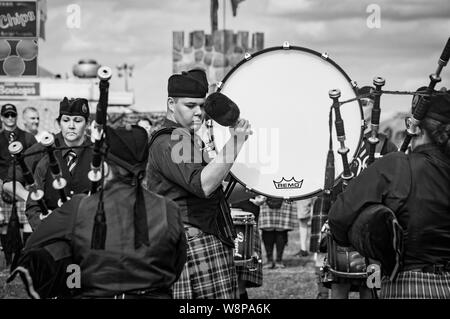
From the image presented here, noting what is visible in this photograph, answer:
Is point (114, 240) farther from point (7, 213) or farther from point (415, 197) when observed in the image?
point (7, 213)

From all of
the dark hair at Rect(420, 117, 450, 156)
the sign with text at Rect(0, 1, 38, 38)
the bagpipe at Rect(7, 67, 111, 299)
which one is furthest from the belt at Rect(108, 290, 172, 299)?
the sign with text at Rect(0, 1, 38, 38)

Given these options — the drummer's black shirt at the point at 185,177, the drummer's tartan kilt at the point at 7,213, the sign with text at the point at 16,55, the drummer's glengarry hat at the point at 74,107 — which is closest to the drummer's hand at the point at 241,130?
the drummer's black shirt at the point at 185,177

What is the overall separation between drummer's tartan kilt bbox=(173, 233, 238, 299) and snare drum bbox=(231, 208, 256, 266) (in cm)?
121

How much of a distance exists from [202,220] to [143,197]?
3.34 ft

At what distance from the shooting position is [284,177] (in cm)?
449

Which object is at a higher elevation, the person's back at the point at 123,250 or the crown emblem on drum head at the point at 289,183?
the crown emblem on drum head at the point at 289,183

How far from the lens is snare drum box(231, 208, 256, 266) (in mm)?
5684

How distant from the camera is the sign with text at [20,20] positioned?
8414mm

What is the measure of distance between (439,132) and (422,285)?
0.61 meters

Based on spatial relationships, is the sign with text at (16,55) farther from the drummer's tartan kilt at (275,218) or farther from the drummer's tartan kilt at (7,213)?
the drummer's tartan kilt at (275,218)

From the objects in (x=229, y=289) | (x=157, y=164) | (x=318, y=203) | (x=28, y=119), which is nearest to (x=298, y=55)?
(x=157, y=164)

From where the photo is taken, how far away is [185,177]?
13.4ft

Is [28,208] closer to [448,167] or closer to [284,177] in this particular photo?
[284,177]

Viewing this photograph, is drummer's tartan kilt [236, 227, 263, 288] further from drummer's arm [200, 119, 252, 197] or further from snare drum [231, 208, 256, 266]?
drummer's arm [200, 119, 252, 197]
